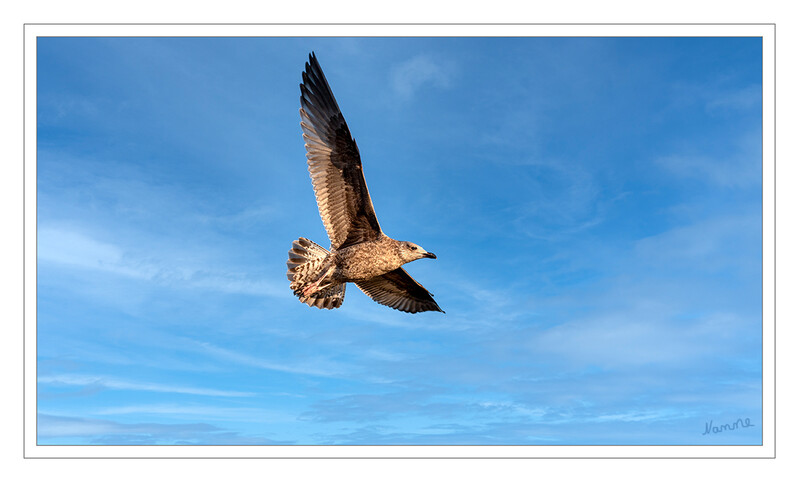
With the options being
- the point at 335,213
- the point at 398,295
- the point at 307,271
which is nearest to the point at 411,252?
the point at 335,213

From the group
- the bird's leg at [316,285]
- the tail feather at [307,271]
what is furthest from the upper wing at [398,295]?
the bird's leg at [316,285]

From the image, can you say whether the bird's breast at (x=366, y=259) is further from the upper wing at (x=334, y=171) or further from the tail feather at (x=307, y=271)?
the tail feather at (x=307, y=271)

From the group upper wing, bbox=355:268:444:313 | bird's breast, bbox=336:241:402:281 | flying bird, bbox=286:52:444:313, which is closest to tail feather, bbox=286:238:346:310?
flying bird, bbox=286:52:444:313

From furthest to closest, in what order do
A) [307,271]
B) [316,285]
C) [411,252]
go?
1. [307,271]
2. [411,252]
3. [316,285]

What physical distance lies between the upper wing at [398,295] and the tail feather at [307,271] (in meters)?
1.26

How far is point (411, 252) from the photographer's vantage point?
9789 mm

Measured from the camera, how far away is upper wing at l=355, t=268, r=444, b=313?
1152 centimetres

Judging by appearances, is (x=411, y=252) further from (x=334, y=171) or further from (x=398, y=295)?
(x=398, y=295)

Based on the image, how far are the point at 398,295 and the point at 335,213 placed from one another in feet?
10.2

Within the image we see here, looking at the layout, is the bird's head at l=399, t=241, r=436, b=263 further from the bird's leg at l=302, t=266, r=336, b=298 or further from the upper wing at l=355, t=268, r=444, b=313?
the upper wing at l=355, t=268, r=444, b=313
